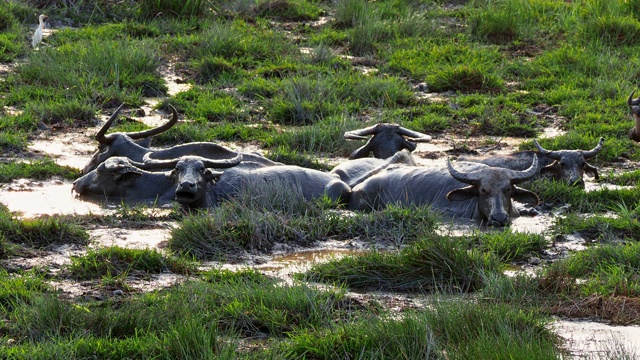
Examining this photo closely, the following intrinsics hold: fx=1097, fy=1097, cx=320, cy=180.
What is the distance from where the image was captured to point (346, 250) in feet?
26.2

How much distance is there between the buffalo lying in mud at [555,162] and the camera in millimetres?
10234

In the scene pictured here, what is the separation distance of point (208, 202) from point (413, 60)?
5.56 metres

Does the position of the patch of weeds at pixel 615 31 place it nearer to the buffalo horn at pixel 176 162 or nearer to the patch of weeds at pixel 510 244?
the buffalo horn at pixel 176 162

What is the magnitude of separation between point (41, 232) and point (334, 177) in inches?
126

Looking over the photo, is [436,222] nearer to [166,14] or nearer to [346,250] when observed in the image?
[346,250]

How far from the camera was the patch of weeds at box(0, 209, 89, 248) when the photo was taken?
7777mm

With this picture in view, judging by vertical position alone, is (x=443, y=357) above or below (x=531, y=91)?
above

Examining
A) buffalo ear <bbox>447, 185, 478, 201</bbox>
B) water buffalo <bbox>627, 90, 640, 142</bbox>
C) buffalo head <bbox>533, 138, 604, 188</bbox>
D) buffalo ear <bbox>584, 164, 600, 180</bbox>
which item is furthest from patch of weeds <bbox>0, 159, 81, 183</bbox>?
water buffalo <bbox>627, 90, 640, 142</bbox>

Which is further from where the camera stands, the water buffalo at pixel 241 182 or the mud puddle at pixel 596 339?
the water buffalo at pixel 241 182

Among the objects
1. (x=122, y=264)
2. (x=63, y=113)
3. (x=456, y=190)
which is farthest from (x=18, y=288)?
(x=63, y=113)

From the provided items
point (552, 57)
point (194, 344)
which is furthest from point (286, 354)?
point (552, 57)

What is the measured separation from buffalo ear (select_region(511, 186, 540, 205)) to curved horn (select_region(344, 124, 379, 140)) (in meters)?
2.30

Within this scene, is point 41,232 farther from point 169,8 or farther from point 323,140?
point 169,8

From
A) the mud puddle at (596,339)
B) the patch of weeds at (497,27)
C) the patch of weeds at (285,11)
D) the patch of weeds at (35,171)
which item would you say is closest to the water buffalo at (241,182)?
the patch of weeds at (35,171)
